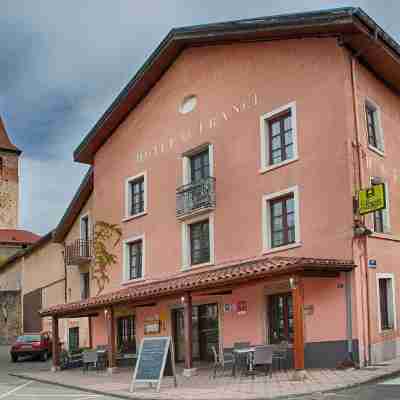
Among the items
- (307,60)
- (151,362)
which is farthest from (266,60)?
(151,362)

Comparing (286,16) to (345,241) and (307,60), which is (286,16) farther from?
(345,241)

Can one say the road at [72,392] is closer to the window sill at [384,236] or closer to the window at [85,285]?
the window sill at [384,236]

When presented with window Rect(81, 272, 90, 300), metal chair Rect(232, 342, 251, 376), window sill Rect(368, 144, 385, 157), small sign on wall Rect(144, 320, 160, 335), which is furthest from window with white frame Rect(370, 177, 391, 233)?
window Rect(81, 272, 90, 300)

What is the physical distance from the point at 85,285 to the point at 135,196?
737 cm

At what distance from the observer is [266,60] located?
20.2 metres

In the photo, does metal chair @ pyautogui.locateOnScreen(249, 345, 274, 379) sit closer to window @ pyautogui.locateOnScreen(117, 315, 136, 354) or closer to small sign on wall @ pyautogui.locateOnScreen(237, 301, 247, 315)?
small sign on wall @ pyautogui.locateOnScreen(237, 301, 247, 315)

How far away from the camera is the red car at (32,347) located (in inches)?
1185

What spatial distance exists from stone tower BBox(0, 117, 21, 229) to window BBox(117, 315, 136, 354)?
46.7 meters

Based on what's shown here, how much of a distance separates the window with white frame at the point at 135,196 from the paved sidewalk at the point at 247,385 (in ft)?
26.1

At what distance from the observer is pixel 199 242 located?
874 inches

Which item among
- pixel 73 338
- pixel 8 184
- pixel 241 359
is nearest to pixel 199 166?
pixel 241 359

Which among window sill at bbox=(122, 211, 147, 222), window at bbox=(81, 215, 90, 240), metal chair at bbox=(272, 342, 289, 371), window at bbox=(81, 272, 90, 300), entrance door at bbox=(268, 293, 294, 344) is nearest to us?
metal chair at bbox=(272, 342, 289, 371)

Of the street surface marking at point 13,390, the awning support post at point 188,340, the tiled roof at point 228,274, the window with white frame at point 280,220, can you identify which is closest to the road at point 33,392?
the street surface marking at point 13,390

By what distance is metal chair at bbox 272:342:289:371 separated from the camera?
57.3 ft
